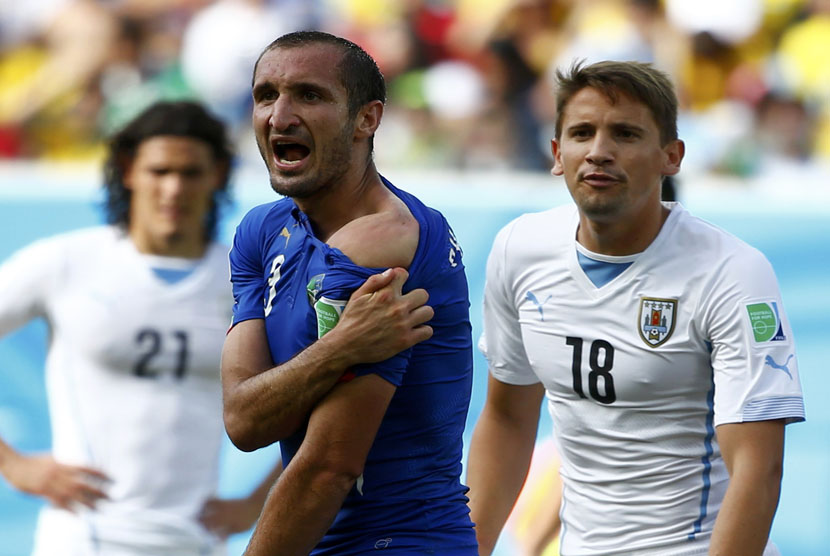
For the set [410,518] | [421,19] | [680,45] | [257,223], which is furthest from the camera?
[421,19]

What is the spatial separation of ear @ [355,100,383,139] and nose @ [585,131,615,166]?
0.74 m

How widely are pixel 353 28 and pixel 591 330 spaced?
20.8 ft

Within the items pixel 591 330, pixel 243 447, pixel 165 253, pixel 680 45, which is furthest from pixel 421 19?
pixel 243 447

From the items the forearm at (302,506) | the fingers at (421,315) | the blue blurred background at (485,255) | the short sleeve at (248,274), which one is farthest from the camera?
the blue blurred background at (485,255)

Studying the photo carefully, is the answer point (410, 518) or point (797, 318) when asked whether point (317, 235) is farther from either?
point (797, 318)

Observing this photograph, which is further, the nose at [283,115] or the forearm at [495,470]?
the forearm at [495,470]

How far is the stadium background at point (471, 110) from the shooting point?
6988 millimetres

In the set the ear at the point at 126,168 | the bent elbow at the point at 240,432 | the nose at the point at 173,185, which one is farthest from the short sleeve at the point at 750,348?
the ear at the point at 126,168

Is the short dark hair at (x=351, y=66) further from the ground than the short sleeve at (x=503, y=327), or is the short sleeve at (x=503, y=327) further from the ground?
the short dark hair at (x=351, y=66)

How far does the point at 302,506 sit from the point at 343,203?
75 cm

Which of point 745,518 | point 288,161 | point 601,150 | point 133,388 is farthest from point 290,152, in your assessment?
point 133,388

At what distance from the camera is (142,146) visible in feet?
18.0

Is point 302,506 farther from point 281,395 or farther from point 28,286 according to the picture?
point 28,286

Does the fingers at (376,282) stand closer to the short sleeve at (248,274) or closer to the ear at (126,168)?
the short sleeve at (248,274)
